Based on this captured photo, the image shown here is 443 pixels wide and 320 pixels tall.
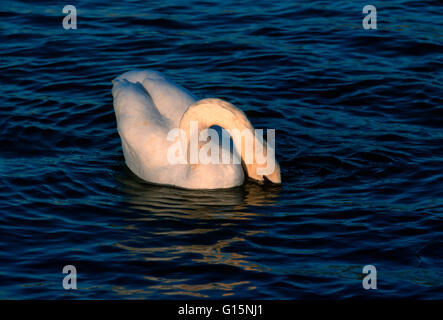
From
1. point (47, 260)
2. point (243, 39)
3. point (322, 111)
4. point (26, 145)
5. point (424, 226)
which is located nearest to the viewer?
point (47, 260)

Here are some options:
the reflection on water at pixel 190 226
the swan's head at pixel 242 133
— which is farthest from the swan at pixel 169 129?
the reflection on water at pixel 190 226

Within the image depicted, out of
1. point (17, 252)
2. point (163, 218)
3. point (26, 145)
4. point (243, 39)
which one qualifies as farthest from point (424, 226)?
point (243, 39)

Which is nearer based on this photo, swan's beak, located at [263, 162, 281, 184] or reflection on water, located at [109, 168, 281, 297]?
reflection on water, located at [109, 168, 281, 297]

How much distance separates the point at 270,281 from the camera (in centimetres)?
767

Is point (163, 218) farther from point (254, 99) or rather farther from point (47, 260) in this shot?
point (254, 99)

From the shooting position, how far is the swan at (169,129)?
9.52 metres

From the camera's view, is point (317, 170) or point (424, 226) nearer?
point (424, 226)

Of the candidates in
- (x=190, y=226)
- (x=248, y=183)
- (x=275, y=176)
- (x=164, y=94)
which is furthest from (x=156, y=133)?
(x=190, y=226)

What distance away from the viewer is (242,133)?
9320 mm

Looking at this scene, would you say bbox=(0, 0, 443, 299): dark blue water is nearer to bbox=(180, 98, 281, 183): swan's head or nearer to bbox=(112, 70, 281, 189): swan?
bbox=(112, 70, 281, 189): swan

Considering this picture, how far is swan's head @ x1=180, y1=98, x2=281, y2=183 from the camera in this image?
9312 millimetres

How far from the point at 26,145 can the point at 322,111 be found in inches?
160

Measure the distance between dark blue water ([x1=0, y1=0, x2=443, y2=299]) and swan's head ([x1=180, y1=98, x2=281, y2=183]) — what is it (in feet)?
1.14

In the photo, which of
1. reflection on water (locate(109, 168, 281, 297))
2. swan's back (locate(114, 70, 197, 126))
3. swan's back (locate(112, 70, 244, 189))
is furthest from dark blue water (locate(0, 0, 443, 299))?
swan's back (locate(114, 70, 197, 126))
